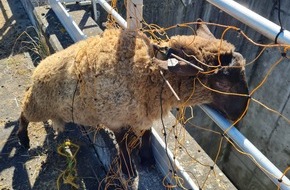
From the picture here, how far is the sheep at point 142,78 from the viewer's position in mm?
2621

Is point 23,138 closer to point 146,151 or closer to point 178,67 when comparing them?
point 146,151

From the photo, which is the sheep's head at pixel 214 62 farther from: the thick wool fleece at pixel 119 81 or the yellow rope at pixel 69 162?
the yellow rope at pixel 69 162

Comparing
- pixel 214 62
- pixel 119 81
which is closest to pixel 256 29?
pixel 214 62

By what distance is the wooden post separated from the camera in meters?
2.78

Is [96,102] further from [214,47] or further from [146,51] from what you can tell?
[214,47]

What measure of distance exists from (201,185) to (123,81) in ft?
4.34

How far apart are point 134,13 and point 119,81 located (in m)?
0.65

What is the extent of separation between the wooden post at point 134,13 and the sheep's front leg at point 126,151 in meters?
1.05

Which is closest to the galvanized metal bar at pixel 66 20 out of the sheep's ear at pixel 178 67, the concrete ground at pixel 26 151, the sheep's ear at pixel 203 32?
the concrete ground at pixel 26 151

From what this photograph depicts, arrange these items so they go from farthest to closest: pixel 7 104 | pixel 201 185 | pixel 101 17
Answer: pixel 101 17 → pixel 7 104 → pixel 201 185

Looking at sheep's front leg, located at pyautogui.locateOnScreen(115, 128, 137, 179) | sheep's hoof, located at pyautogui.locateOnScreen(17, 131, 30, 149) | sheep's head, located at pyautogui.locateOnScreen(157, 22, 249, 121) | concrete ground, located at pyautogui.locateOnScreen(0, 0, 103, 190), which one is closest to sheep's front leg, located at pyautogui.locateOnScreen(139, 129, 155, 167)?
sheep's front leg, located at pyautogui.locateOnScreen(115, 128, 137, 179)

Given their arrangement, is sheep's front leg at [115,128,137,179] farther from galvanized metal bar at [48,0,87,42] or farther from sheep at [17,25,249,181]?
galvanized metal bar at [48,0,87,42]

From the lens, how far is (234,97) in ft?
9.04

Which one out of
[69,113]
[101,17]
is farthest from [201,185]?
[101,17]
